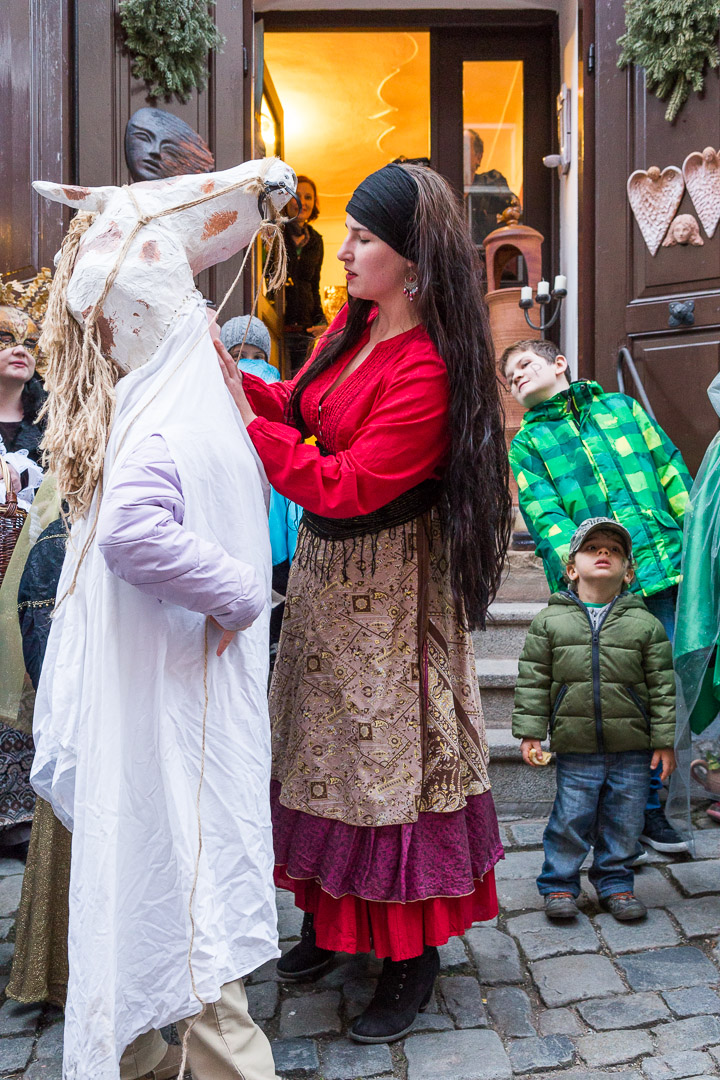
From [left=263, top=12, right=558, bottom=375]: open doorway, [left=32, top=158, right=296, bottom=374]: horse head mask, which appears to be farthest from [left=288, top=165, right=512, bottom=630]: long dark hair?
[left=263, top=12, right=558, bottom=375]: open doorway

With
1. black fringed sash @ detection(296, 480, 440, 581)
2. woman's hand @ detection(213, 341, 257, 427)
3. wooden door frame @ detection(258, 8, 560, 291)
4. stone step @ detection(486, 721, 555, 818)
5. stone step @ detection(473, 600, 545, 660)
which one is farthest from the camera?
wooden door frame @ detection(258, 8, 560, 291)

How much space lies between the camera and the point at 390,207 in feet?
6.59

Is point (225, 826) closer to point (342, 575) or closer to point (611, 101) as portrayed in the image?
point (342, 575)

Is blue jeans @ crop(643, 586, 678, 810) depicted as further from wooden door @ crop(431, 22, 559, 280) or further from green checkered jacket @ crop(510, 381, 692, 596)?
wooden door @ crop(431, 22, 559, 280)

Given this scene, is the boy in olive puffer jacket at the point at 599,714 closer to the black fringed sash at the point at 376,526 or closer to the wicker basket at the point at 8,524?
the black fringed sash at the point at 376,526

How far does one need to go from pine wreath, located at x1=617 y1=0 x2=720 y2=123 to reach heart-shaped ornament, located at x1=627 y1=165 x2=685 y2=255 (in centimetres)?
26

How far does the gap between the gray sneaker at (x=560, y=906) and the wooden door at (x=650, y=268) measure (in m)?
2.47

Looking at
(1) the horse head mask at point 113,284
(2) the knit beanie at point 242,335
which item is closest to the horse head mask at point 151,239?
(1) the horse head mask at point 113,284

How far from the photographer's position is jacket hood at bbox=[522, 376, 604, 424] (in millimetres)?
3379

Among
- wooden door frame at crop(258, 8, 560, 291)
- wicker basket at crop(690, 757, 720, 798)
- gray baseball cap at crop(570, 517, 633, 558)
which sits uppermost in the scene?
wooden door frame at crop(258, 8, 560, 291)

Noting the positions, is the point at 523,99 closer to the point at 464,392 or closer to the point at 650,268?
the point at 650,268

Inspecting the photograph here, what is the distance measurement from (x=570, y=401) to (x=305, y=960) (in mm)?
2026

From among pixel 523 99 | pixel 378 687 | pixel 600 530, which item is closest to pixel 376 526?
pixel 378 687

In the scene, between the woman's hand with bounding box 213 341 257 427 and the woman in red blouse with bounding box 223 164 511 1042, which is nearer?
the woman's hand with bounding box 213 341 257 427
